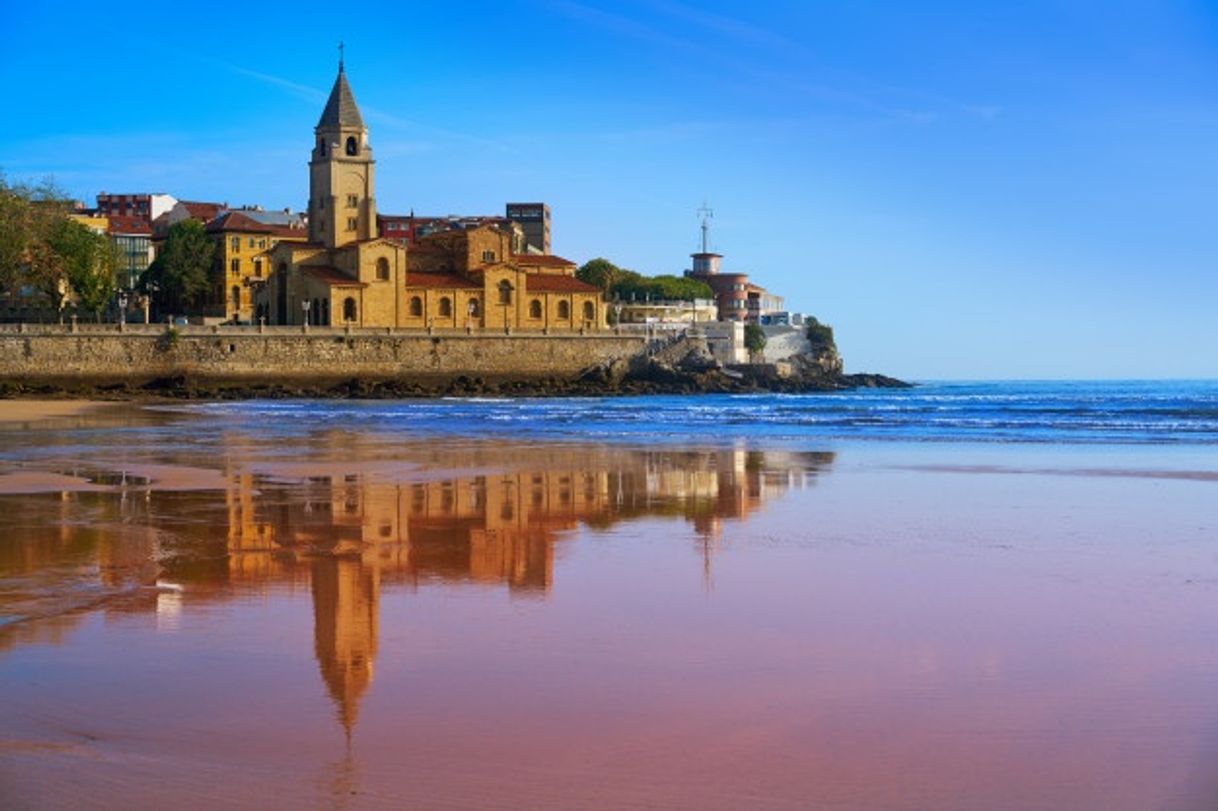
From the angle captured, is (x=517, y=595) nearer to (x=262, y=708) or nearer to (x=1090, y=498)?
(x=262, y=708)

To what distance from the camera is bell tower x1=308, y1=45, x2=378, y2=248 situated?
81438 millimetres

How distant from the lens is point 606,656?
8953 millimetres

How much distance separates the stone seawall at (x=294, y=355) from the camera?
2635 inches

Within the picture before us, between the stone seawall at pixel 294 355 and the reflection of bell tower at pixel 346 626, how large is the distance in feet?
190

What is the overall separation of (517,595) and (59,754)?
476cm

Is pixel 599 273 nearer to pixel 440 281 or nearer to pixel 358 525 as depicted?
pixel 440 281

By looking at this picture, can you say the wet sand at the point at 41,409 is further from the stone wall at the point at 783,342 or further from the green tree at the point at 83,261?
the stone wall at the point at 783,342

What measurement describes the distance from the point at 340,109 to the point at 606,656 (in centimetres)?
7720

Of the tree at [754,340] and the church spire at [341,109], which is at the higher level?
the church spire at [341,109]

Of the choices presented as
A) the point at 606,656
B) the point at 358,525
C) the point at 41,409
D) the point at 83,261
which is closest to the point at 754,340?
the point at 83,261

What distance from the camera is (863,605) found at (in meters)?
10.8

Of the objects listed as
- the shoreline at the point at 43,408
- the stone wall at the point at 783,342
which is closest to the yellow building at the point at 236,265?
the shoreline at the point at 43,408

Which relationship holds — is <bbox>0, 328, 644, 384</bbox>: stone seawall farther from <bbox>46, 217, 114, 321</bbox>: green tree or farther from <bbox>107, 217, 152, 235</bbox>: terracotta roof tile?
<bbox>107, 217, 152, 235</bbox>: terracotta roof tile

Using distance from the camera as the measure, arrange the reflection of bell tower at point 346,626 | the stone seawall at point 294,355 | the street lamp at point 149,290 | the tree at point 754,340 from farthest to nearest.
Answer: the tree at point 754,340 < the street lamp at point 149,290 < the stone seawall at point 294,355 < the reflection of bell tower at point 346,626
